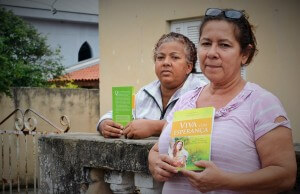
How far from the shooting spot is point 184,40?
2789mm

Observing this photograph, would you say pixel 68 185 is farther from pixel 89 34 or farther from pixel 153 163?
pixel 89 34

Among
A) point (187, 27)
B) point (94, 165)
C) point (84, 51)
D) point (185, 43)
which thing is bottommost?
point (94, 165)

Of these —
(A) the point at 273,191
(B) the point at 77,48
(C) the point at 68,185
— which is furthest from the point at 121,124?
(B) the point at 77,48

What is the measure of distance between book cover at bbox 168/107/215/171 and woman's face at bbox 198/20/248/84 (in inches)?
6.4

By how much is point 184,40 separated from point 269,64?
423 cm

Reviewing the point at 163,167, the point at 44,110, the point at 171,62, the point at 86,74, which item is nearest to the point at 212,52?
the point at 163,167

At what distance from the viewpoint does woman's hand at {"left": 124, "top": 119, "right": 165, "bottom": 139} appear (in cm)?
262

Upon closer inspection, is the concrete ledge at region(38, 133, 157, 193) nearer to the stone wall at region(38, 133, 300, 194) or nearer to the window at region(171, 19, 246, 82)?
the stone wall at region(38, 133, 300, 194)

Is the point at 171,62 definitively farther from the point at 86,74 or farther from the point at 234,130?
the point at 86,74

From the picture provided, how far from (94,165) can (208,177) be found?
3.28 feet

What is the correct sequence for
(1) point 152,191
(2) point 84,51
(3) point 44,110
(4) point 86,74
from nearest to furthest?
(1) point 152,191 → (3) point 44,110 → (4) point 86,74 → (2) point 84,51

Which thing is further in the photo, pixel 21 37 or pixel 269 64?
pixel 21 37

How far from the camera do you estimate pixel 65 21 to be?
70.4 ft

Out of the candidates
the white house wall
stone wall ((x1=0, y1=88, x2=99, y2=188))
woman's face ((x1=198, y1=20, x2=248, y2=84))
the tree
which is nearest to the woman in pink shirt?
woman's face ((x1=198, y1=20, x2=248, y2=84))
